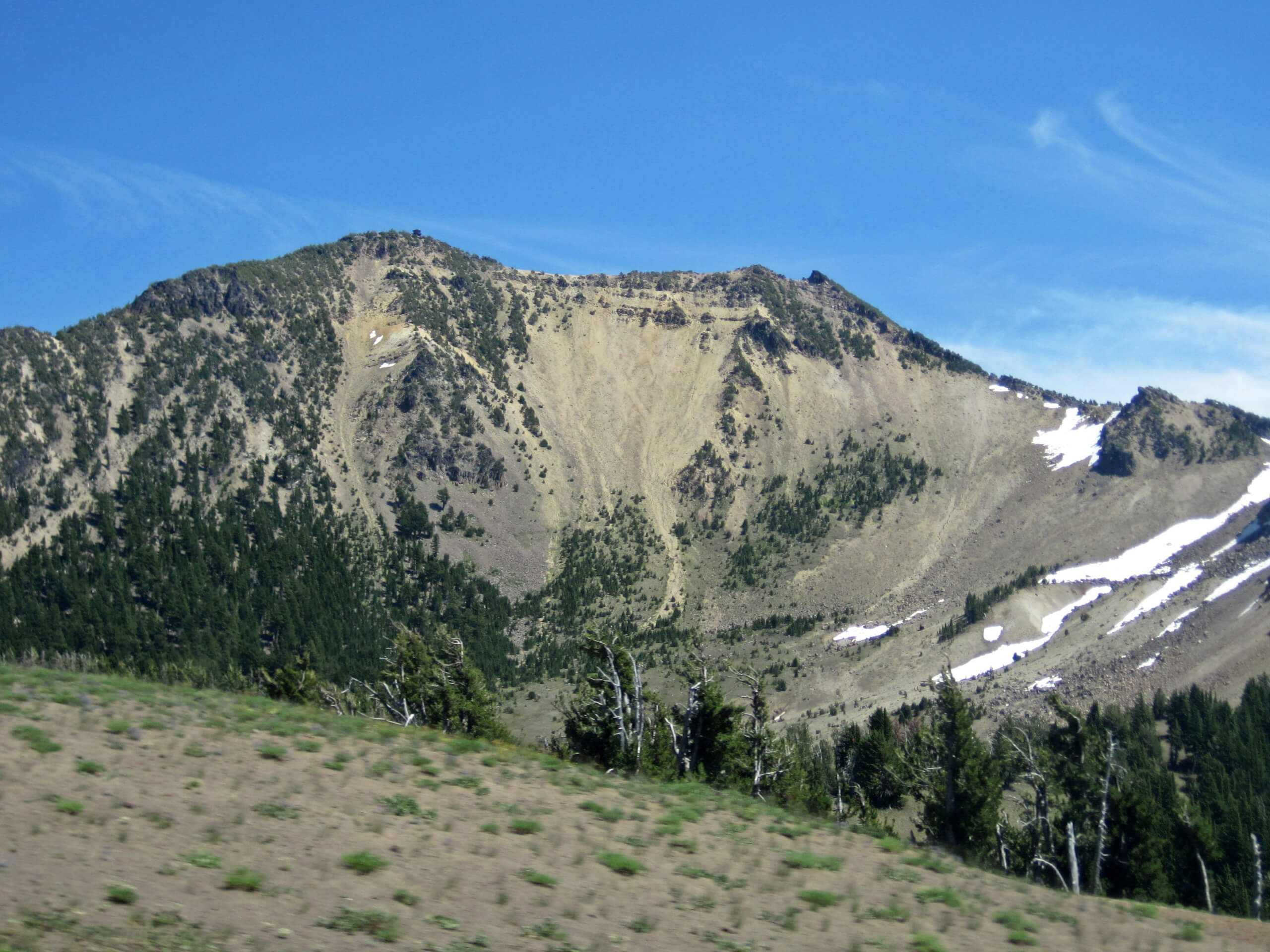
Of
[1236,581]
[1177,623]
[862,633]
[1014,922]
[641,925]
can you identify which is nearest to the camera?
[641,925]

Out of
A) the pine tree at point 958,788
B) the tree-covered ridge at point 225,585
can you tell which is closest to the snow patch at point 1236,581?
the tree-covered ridge at point 225,585

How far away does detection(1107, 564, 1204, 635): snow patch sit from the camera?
409 feet

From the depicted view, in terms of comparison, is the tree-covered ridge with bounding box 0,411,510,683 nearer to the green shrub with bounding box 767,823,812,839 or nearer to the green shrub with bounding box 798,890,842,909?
the green shrub with bounding box 767,823,812,839

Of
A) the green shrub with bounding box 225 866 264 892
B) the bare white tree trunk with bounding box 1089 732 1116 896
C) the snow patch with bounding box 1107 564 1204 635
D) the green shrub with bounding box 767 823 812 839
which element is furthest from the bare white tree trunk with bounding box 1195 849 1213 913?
the snow patch with bounding box 1107 564 1204 635

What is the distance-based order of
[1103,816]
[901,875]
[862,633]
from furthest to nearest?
[862,633], [1103,816], [901,875]

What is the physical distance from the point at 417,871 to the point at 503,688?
4442 inches

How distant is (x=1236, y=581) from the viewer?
128500 millimetres

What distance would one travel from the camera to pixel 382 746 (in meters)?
18.0

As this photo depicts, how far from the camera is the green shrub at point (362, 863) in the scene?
11414 mm

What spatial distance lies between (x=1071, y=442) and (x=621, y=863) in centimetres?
19984

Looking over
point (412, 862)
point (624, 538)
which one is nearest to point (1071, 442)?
point (624, 538)

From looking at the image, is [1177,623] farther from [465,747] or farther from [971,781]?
[465,747]

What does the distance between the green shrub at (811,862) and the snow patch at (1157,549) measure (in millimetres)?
139105

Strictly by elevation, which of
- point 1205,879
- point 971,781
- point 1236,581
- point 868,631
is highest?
point 1236,581
